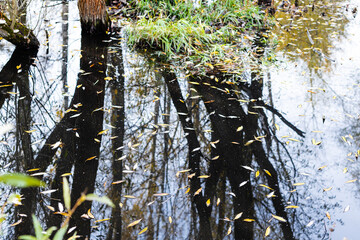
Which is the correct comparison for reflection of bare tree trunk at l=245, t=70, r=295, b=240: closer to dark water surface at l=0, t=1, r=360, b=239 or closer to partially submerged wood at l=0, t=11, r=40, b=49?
dark water surface at l=0, t=1, r=360, b=239

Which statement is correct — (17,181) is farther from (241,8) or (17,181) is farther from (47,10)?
(47,10)

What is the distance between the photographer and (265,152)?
347cm

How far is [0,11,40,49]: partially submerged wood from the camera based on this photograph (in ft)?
16.8

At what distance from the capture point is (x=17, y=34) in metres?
5.25

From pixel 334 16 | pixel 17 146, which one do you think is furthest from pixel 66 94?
pixel 334 16

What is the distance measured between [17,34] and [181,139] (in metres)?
3.33

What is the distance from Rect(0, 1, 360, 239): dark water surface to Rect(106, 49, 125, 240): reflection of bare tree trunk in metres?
0.01

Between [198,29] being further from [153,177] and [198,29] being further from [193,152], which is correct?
[153,177]

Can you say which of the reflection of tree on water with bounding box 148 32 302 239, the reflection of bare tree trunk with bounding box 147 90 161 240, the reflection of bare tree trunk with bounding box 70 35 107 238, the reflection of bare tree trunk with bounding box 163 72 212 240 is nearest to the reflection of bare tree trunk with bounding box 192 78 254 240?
the reflection of tree on water with bounding box 148 32 302 239

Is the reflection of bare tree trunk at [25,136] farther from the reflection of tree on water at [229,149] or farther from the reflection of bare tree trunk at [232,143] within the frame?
the reflection of bare tree trunk at [232,143]

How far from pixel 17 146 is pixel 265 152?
2537 millimetres

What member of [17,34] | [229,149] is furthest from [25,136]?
[17,34]

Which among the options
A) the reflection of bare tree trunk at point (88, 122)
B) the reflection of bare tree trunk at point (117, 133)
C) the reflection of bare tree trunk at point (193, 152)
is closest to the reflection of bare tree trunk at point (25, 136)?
the reflection of bare tree trunk at point (88, 122)

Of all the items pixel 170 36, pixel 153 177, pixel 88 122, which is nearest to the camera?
pixel 153 177
